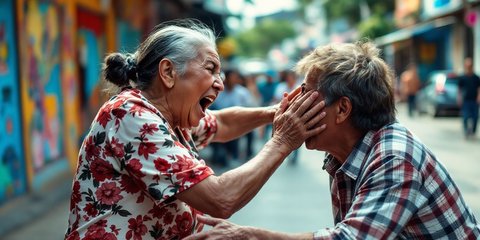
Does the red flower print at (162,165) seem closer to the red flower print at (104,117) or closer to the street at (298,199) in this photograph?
the red flower print at (104,117)

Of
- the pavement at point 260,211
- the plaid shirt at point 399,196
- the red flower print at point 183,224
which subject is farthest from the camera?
the pavement at point 260,211

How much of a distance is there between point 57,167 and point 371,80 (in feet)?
26.8

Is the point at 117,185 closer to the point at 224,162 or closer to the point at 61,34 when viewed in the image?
the point at 61,34

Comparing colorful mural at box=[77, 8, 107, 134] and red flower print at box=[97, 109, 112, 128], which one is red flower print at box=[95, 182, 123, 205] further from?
colorful mural at box=[77, 8, 107, 134]

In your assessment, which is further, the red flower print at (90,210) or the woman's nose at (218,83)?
the woman's nose at (218,83)

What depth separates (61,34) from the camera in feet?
32.3

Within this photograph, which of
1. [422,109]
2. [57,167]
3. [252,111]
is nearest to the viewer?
[252,111]

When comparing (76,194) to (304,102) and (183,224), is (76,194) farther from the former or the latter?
(304,102)

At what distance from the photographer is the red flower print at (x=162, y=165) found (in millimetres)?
2150

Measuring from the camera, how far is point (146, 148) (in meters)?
2.17

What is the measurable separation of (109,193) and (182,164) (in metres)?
0.30

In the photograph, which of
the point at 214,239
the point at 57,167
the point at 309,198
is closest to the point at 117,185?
the point at 214,239

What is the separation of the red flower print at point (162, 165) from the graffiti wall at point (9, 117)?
19.1 feet

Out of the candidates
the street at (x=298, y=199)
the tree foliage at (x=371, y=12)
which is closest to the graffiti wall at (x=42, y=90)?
the street at (x=298, y=199)
